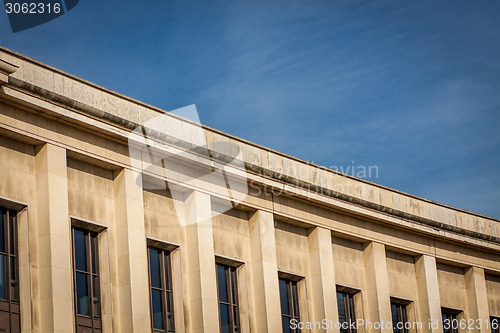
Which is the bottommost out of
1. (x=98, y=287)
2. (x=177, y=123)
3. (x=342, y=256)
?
(x=98, y=287)

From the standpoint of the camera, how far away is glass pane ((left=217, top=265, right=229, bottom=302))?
3422cm

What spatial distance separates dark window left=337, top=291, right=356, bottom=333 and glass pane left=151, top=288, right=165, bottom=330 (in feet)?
29.7

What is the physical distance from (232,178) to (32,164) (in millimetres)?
8100

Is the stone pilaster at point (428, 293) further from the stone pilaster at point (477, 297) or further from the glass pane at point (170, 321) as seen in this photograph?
the glass pane at point (170, 321)

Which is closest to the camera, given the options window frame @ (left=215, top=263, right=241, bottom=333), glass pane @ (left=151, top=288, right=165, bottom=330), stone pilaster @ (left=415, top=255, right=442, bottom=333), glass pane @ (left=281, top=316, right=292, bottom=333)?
glass pane @ (left=151, top=288, right=165, bottom=330)

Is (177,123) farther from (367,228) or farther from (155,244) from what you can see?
(367,228)

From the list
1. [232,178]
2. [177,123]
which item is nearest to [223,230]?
[232,178]

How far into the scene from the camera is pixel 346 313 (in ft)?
127

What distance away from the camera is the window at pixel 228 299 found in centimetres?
3397

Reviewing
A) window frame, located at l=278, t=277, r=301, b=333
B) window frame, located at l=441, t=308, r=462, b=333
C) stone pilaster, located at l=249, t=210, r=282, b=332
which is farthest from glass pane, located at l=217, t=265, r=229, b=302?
window frame, located at l=441, t=308, r=462, b=333

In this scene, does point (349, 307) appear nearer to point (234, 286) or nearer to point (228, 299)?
point (234, 286)

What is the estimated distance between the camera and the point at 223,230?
114ft

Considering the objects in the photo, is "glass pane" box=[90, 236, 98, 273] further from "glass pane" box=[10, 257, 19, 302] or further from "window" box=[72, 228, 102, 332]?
"glass pane" box=[10, 257, 19, 302]

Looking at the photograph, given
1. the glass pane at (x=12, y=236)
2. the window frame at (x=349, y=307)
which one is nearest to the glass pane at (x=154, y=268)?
the glass pane at (x=12, y=236)
